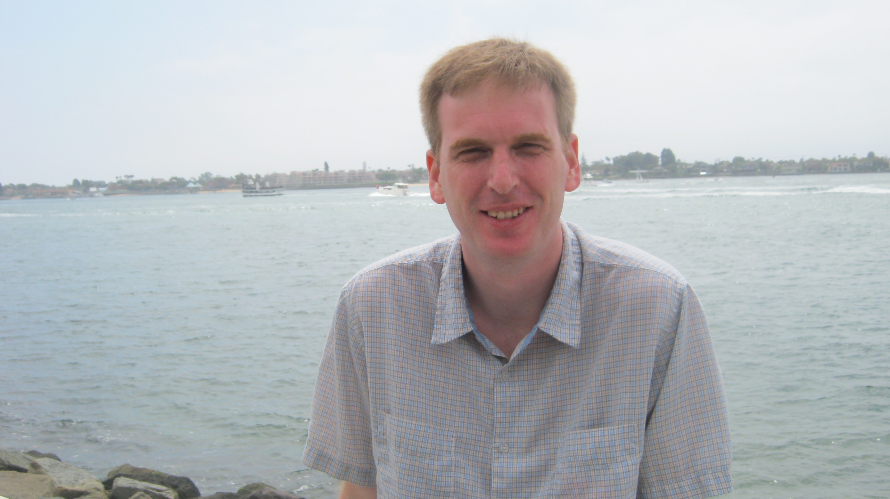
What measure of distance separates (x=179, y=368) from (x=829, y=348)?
12186mm

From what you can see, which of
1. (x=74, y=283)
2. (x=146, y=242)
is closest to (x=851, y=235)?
(x=74, y=283)

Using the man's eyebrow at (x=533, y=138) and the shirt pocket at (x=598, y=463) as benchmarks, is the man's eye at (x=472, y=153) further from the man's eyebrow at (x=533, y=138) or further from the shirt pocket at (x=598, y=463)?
the shirt pocket at (x=598, y=463)

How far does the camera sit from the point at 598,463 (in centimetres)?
189

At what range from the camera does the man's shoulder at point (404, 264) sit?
2.17m

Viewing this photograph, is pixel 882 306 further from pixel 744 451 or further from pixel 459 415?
pixel 459 415

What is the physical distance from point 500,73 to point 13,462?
22.9 feet

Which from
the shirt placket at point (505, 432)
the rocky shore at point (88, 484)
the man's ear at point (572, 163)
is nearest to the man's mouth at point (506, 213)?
the man's ear at point (572, 163)

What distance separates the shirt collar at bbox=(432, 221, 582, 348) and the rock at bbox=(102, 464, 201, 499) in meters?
5.69

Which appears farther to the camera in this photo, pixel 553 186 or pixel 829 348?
pixel 829 348

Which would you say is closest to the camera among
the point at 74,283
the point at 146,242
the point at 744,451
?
the point at 744,451

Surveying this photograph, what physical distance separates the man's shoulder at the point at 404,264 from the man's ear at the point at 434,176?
0.15m

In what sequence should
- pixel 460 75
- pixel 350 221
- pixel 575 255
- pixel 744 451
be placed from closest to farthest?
pixel 460 75, pixel 575 255, pixel 744 451, pixel 350 221

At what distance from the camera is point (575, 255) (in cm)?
209

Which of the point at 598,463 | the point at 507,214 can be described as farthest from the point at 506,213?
the point at 598,463
